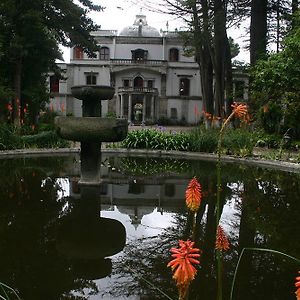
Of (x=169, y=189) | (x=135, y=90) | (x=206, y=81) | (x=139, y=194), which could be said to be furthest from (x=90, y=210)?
(x=135, y=90)

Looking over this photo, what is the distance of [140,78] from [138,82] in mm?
529

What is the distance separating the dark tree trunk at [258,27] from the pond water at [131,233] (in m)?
12.8

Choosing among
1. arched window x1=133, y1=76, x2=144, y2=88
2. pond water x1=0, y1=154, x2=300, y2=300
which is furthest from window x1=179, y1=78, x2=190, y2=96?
pond water x1=0, y1=154, x2=300, y2=300

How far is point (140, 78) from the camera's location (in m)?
46.8

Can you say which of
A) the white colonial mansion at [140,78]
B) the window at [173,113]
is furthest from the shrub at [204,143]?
the window at [173,113]

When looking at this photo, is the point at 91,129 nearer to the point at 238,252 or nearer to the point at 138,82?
the point at 238,252

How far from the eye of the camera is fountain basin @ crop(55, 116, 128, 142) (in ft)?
22.2

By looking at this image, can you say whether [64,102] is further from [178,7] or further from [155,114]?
[178,7]

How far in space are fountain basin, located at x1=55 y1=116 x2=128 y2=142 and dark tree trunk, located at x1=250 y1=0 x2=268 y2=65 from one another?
556 inches

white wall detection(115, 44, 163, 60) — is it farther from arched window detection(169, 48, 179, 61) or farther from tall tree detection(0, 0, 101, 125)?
tall tree detection(0, 0, 101, 125)

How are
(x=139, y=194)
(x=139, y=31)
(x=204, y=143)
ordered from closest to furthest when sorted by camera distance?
(x=139, y=194)
(x=204, y=143)
(x=139, y=31)

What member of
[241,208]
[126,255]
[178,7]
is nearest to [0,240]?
[126,255]

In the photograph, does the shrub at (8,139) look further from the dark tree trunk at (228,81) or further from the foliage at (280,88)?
the dark tree trunk at (228,81)

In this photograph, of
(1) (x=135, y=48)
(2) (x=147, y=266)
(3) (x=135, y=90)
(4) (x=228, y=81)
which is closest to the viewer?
(2) (x=147, y=266)
